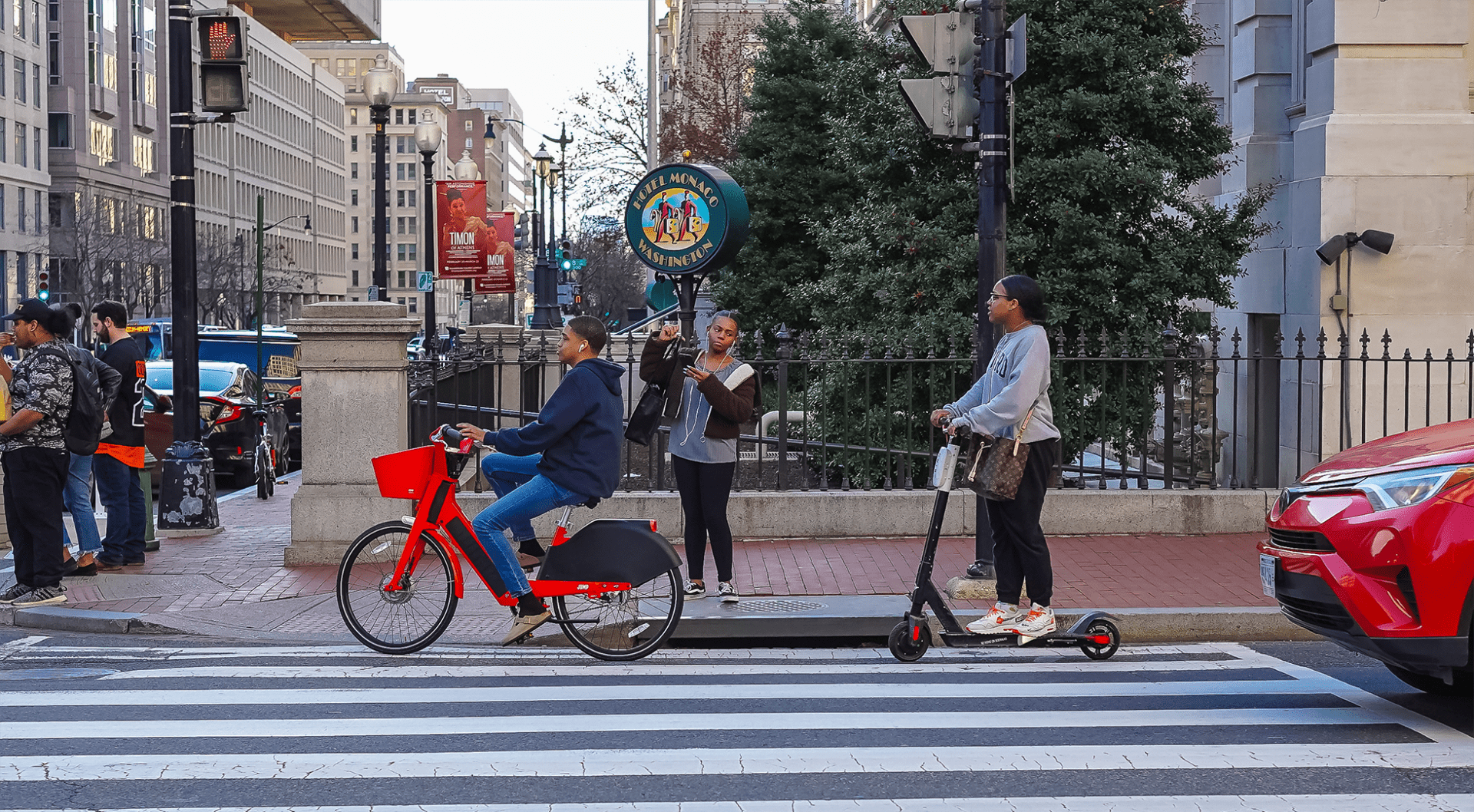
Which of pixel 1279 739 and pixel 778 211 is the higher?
pixel 778 211

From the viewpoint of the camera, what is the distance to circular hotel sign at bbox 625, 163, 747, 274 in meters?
10.8

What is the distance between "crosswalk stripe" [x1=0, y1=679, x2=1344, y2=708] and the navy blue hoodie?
1146 millimetres

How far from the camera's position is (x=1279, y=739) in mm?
5988

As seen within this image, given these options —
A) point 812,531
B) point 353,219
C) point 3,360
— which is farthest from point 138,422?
point 353,219

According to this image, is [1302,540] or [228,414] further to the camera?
[228,414]

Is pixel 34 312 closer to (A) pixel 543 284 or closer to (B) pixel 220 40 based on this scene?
(B) pixel 220 40

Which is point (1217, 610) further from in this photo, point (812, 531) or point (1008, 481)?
point (812, 531)

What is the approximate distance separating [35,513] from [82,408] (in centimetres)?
76

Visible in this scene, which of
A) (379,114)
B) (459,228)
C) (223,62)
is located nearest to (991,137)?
(223,62)

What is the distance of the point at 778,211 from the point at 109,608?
60.7 feet

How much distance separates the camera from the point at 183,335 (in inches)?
506

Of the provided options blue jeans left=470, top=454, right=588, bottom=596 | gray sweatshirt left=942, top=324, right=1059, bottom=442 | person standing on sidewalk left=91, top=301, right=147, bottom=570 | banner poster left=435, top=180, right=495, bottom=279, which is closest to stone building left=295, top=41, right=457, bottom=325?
banner poster left=435, top=180, right=495, bottom=279

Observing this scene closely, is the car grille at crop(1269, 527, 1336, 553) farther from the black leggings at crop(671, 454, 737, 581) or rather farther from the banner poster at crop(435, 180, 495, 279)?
the banner poster at crop(435, 180, 495, 279)

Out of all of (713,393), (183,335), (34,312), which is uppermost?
(34,312)
